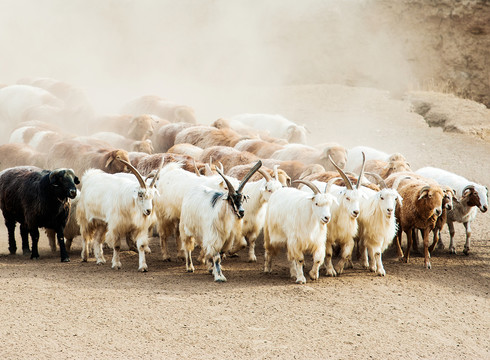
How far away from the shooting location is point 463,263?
11.7 meters

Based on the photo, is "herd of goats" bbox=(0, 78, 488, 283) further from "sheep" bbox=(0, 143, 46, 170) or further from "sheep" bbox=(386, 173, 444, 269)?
"sheep" bbox=(0, 143, 46, 170)

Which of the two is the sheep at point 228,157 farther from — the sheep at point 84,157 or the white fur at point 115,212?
the white fur at point 115,212

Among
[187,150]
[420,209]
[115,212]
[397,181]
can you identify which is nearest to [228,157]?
[187,150]

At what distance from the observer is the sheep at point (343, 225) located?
33.9ft

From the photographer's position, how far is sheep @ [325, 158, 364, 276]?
1033 cm

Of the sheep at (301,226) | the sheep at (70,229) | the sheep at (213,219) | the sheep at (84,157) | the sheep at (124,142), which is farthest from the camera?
the sheep at (124,142)

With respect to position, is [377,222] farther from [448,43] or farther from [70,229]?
[448,43]

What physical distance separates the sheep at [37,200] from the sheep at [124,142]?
5191 mm

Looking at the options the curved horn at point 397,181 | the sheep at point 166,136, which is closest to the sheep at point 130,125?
the sheep at point 166,136

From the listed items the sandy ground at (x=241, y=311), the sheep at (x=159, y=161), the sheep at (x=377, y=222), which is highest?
the sheep at (x=159, y=161)

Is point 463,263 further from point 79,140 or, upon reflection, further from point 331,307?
point 79,140

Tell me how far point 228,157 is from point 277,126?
6.70 metres

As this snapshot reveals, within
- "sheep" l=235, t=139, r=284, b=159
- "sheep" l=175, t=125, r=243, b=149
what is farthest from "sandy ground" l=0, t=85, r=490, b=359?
"sheep" l=175, t=125, r=243, b=149

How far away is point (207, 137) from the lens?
17734 millimetres
